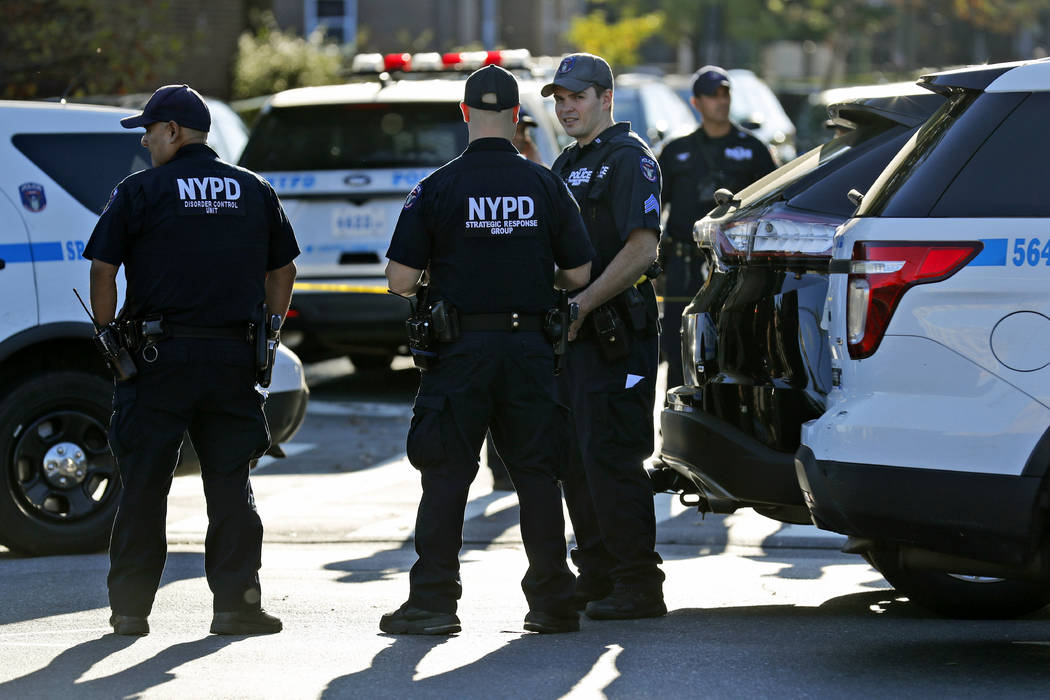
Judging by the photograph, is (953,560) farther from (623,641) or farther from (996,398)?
(623,641)

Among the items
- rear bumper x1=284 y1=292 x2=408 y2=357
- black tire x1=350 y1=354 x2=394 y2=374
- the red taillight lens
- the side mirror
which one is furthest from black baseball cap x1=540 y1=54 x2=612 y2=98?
black tire x1=350 y1=354 x2=394 y2=374

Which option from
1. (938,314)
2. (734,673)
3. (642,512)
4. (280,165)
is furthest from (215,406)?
(280,165)

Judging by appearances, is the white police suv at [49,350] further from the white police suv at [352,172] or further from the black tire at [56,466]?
the white police suv at [352,172]

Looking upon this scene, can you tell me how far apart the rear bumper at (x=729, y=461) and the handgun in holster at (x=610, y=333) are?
0.28 m

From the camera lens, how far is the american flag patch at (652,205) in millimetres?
6086

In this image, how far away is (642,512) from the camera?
6176 millimetres

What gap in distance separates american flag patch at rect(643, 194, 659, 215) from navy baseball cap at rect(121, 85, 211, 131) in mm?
1493

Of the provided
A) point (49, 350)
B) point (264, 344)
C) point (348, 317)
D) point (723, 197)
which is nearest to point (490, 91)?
point (723, 197)

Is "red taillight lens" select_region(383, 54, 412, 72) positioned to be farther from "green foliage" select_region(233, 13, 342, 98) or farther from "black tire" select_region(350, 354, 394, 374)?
"green foliage" select_region(233, 13, 342, 98)

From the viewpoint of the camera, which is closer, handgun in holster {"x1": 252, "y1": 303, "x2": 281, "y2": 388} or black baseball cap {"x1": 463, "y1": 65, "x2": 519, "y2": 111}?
black baseball cap {"x1": 463, "y1": 65, "x2": 519, "y2": 111}

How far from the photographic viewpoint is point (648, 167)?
6.14 metres

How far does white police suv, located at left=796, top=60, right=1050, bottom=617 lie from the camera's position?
4746mm

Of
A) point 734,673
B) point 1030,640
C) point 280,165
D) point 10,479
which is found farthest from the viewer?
point 280,165

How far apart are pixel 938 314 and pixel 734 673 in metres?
1.22
